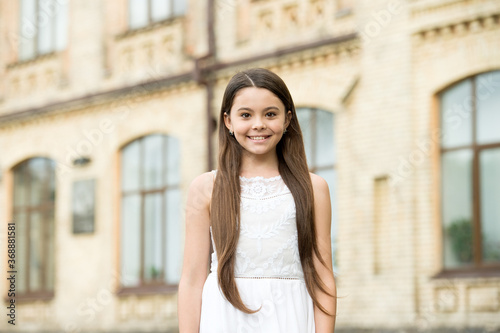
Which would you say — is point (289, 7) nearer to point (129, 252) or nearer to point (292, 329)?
point (129, 252)

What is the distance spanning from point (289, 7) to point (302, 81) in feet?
3.85

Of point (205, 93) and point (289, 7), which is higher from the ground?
point (289, 7)

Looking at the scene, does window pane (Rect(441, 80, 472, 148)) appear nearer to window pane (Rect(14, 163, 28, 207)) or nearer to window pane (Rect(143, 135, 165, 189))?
window pane (Rect(143, 135, 165, 189))

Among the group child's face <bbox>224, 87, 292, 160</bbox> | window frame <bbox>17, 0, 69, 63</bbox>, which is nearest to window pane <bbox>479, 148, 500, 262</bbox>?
child's face <bbox>224, 87, 292, 160</bbox>

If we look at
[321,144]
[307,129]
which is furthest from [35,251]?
[321,144]

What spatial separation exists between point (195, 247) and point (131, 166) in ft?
42.3

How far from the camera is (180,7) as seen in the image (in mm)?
15359

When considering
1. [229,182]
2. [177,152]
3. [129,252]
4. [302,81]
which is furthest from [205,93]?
[229,182]

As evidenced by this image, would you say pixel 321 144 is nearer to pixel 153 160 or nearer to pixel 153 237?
pixel 153 160

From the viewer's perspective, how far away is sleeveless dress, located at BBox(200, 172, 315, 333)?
3.07 m

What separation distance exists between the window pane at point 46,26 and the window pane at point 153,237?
4172 millimetres

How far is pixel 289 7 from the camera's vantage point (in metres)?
13.4

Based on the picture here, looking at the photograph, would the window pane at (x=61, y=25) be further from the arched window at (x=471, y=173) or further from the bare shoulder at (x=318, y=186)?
the bare shoulder at (x=318, y=186)

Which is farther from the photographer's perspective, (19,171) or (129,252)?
(19,171)
